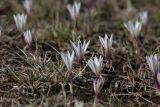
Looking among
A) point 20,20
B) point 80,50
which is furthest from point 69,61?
point 20,20

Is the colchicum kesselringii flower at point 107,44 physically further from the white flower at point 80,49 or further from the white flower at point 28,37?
the white flower at point 28,37

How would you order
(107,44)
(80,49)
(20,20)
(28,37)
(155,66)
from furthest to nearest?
(20,20), (28,37), (107,44), (80,49), (155,66)

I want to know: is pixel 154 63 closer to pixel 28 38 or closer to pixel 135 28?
pixel 135 28

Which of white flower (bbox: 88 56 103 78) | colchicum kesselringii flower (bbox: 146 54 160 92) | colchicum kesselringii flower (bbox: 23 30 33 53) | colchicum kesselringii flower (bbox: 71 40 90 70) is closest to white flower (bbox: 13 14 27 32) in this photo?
colchicum kesselringii flower (bbox: 23 30 33 53)

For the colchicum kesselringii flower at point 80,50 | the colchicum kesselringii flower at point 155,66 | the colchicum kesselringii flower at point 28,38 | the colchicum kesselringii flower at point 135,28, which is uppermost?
the colchicum kesselringii flower at point 135,28

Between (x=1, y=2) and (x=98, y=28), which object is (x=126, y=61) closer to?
(x=98, y=28)

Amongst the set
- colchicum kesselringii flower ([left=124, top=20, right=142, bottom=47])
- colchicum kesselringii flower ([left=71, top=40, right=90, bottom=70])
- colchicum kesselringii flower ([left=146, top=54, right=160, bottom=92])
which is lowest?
colchicum kesselringii flower ([left=146, top=54, right=160, bottom=92])

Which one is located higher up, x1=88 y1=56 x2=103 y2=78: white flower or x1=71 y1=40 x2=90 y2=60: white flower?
x1=71 y1=40 x2=90 y2=60: white flower

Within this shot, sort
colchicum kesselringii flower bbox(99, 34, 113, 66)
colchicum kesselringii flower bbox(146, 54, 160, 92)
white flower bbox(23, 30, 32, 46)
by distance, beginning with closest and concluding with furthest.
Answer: colchicum kesselringii flower bbox(146, 54, 160, 92) < colchicum kesselringii flower bbox(99, 34, 113, 66) < white flower bbox(23, 30, 32, 46)

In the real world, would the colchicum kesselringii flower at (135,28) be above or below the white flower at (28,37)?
above

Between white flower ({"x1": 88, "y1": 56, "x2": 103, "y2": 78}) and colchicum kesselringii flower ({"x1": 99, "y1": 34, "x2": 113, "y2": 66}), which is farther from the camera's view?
colchicum kesselringii flower ({"x1": 99, "y1": 34, "x2": 113, "y2": 66})

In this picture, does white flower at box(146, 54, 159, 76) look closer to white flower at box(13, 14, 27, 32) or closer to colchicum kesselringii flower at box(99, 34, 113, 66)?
colchicum kesselringii flower at box(99, 34, 113, 66)

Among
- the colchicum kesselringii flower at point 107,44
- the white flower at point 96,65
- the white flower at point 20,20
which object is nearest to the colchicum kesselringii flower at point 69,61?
the white flower at point 96,65
